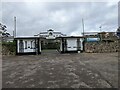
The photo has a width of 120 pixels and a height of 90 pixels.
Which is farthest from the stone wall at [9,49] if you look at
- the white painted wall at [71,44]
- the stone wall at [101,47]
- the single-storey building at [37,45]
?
the stone wall at [101,47]

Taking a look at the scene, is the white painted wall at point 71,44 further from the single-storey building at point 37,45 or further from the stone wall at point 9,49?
the stone wall at point 9,49

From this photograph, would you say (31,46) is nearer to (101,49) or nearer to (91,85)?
(101,49)

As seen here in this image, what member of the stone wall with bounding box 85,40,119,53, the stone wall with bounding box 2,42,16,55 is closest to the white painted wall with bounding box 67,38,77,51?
the stone wall with bounding box 85,40,119,53

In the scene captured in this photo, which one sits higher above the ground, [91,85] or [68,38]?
[68,38]

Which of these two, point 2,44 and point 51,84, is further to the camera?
point 2,44

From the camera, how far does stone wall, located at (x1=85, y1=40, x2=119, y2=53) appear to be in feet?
81.0

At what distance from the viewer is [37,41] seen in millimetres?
23047

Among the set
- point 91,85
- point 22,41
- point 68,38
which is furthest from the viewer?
point 68,38

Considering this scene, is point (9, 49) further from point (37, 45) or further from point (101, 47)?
point (101, 47)

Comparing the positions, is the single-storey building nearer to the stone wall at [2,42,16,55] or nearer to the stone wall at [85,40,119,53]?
the stone wall at [2,42,16,55]

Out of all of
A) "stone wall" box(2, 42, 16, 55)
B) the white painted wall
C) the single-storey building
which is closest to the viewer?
"stone wall" box(2, 42, 16, 55)

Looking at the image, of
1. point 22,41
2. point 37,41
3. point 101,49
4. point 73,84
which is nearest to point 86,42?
point 101,49

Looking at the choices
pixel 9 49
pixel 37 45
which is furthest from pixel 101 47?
pixel 9 49

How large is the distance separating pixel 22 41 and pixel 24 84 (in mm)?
16409
